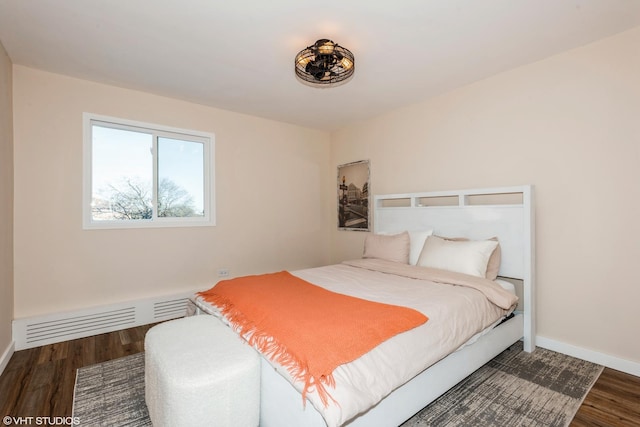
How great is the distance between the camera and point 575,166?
237cm

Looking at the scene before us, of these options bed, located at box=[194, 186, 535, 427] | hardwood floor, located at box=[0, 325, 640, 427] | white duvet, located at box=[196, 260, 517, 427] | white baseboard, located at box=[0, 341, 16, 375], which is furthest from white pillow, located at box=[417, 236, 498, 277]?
white baseboard, located at box=[0, 341, 16, 375]

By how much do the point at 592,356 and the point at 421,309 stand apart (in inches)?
65.4

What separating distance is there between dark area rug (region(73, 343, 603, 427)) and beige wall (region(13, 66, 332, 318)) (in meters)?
1.06

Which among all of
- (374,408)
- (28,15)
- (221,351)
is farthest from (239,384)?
(28,15)

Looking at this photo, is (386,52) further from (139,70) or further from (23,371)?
Answer: (23,371)

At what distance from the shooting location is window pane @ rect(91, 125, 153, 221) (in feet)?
9.95

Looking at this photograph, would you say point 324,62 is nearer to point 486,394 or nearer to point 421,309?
point 421,309

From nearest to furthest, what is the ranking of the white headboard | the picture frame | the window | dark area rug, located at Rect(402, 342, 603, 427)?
1. dark area rug, located at Rect(402, 342, 603, 427)
2. the white headboard
3. the window
4. the picture frame

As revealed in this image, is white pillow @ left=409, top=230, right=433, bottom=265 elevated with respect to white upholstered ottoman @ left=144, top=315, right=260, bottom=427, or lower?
elevated

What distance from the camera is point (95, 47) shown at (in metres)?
2.32

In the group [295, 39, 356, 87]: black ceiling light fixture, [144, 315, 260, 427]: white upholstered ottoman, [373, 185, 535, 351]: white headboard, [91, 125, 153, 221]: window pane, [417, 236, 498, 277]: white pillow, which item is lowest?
[144, 315, 260, 427]: white upholstered ottoman

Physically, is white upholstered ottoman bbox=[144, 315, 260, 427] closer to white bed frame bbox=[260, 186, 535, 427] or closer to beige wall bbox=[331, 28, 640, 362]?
white bed frame bbox=[260, 186, 535, 427]

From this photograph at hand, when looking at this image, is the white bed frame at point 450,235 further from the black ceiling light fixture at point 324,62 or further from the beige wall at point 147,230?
the black ceiling light fixture at point 324,62

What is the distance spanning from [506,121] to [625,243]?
133 centimetres
